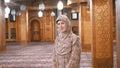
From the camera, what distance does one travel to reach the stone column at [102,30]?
762 cm

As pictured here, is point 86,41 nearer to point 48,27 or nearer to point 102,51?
point 102,51

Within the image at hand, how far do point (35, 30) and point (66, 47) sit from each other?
72.5 ft

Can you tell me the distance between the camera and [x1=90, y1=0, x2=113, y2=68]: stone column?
762 centimetres

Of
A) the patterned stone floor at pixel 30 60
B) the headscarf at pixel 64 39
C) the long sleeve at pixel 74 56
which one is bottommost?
the patterned stone floor at pixel 30 60

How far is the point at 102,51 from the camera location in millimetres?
7715

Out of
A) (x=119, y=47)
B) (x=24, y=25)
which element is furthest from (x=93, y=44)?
(x=24, y=25)

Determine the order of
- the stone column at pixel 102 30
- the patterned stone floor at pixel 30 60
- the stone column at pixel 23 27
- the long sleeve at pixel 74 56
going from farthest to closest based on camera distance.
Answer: the stone column at pixel 23 27 → the patterned stone floor at pixel 30 60 → the stone column at pixel 102 30 → the long sleeve at pixel 74 56

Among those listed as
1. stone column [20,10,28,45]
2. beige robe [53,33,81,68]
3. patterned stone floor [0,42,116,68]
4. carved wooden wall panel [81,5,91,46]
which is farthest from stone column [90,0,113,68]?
stone column [20,10,28,45]

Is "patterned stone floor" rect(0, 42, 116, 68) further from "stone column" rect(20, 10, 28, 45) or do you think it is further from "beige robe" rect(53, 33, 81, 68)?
"stone column" rect(20, 10, 28, 45)

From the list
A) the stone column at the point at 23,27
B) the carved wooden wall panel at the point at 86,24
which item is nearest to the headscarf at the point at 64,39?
the carved wooden wall panel at the point at 86,24

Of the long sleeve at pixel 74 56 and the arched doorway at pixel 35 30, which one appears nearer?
the long sleeve at pixel 74 56

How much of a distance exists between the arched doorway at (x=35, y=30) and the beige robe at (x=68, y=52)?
21786 millimetres

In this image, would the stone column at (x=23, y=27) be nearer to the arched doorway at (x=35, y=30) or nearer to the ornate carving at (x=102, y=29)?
the arched doorway at (x=35, y=30)

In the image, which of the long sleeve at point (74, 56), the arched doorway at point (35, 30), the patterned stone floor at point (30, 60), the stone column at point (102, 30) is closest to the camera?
the long sleeve at point (74, 56)
